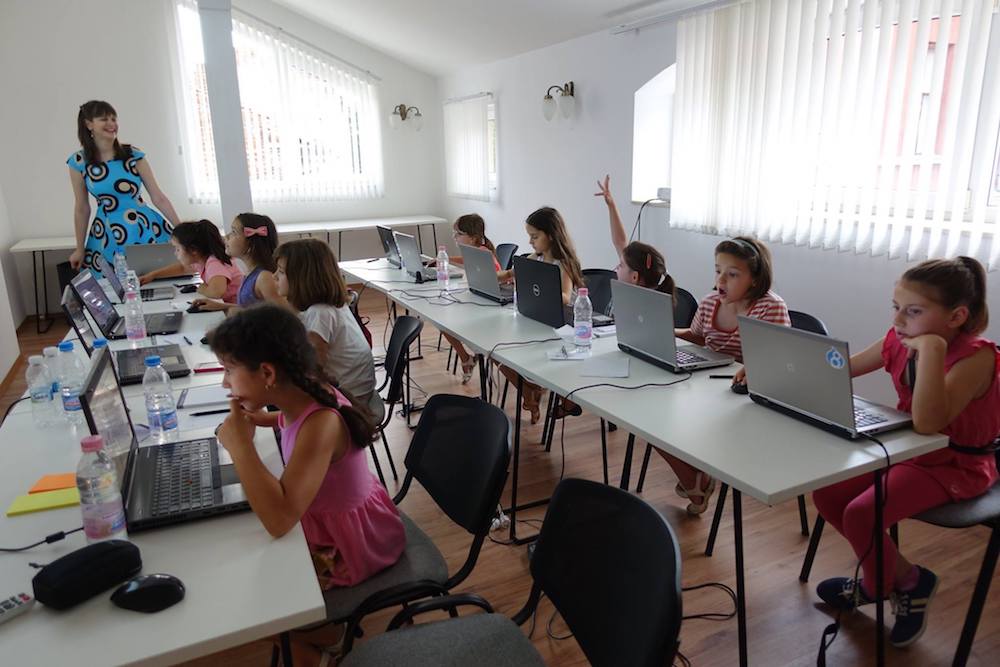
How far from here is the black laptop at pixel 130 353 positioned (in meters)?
2.30

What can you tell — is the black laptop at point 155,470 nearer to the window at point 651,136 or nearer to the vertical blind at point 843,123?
the vertical blind at point 843,123

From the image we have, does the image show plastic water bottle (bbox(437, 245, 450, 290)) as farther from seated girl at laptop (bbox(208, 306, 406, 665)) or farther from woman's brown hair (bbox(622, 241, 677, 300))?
seated girl at laptop (bbox(208, 306, 406, 665))

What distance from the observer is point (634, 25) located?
178 inches

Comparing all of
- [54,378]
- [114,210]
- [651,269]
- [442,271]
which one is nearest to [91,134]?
[114,210]

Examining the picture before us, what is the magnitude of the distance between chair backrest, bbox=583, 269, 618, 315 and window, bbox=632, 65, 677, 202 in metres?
1.42

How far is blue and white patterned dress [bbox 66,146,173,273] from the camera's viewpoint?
156 inches

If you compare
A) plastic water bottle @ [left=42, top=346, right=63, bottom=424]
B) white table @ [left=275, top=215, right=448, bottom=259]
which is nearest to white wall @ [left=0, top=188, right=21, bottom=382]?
white table @ [left=275, top=215, right=448, bottom=259]

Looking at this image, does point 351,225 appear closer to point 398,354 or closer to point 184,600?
point 398,354

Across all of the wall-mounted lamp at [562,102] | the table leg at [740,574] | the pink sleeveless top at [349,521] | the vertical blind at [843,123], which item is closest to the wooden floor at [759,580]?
the table leg at [740,574]

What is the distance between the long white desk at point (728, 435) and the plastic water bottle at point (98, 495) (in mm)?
1251

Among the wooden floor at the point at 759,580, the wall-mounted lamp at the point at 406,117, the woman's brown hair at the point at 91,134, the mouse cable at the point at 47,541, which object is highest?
the wall-mounted lamp at the point at 406,117

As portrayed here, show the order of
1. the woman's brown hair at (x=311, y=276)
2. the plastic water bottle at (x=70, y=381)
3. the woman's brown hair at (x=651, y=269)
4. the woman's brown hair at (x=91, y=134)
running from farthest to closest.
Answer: the woman's brown hair at (x=91, y=134), the woman's brown hair at (x=651, y=269), the woman's brown hair at (x=311, y=276), the plastic water bottle at (x=70, y=381)

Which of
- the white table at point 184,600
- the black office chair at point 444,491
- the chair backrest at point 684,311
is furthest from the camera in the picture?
the chair backrest at point 684,311

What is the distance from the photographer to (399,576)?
5.34 feet
